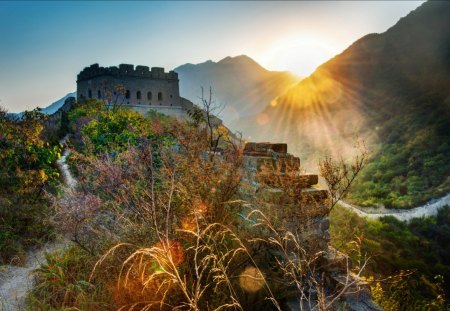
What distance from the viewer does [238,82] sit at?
131000 mm

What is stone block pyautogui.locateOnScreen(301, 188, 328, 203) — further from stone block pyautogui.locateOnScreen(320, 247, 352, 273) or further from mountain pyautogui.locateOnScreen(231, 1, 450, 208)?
mountain pyautogui.locateOnScreen(231, 1, 450, 208)

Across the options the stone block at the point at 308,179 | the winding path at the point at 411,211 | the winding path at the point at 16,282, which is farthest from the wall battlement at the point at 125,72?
the stone block at the point at 308,179

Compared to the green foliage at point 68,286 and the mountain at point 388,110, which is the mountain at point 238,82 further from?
the green foliage at point 68,286

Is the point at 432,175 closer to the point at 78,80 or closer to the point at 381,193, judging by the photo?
the point at 381,193

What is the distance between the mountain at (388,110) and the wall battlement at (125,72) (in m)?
23.6

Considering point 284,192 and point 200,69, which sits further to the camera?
point 200,69

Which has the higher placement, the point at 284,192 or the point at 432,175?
the point at 284,192

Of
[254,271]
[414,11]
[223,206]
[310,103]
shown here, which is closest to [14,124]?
[223,206]

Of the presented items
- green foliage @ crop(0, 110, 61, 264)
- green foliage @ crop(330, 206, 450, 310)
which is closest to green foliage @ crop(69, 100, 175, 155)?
green foliage @ crop(0, 110, 61, 264)

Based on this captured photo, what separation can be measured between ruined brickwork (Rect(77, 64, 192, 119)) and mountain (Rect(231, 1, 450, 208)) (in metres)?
21.9

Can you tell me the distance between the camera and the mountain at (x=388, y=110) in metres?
31.2

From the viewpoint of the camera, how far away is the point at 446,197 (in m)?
26.2

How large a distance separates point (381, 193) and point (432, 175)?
5543 millimetres

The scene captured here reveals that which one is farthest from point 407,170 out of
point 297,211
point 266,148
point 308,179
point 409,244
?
point 297,211
